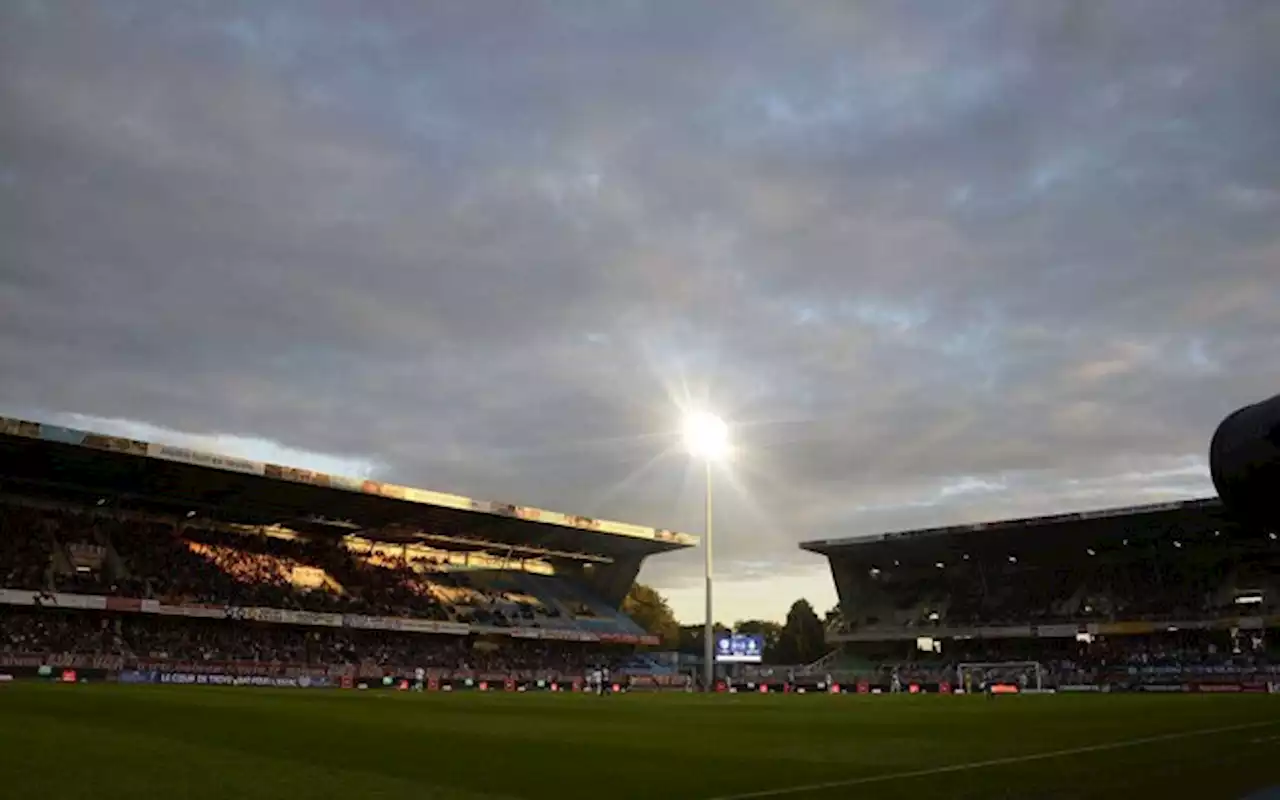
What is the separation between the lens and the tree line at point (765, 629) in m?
118

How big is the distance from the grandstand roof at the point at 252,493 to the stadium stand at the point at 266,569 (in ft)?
0.41

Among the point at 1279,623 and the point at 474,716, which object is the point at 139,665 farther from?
the point at 1279,623

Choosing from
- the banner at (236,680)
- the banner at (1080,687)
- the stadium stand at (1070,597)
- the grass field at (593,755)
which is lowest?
the banner at (1080,687)

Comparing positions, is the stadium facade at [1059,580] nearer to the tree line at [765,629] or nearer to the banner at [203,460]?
the tree line at [765,629]

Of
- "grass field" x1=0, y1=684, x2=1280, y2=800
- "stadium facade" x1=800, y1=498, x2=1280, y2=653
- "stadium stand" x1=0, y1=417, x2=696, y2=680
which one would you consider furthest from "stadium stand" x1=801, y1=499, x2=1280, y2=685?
"grass field" x1=0, y1=684, x2=1280, y2=800

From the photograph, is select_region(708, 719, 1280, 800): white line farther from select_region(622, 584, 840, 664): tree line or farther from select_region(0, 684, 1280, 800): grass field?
select_region(622, 584, 840, 664): tree line

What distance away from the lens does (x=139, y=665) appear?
51.6 m

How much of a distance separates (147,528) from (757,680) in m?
43.2

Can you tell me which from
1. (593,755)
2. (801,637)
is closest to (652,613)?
(801,637)

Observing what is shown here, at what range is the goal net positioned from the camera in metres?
64.5

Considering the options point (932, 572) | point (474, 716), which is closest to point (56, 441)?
point (474, 716)

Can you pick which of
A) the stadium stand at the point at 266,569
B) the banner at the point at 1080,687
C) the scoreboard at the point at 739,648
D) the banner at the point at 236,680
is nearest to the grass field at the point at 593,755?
the banner at the point at 236,680

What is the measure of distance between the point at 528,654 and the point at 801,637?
1982 inches

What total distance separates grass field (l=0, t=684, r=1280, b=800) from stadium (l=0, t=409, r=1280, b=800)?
108 millimetres
